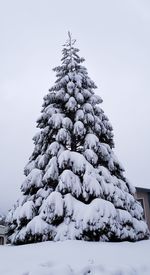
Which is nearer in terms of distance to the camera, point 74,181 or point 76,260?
point 76,260

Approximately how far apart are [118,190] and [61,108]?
4.36 m

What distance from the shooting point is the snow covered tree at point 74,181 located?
24.7 feet

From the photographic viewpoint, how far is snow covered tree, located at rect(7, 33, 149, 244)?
297 inches

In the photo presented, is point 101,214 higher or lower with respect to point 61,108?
lower

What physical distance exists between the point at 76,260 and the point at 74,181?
3392 millimetres

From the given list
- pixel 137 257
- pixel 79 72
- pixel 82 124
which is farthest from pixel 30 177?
pixel 79 72

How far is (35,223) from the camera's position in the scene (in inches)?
301

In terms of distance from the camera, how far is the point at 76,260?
16.9 feet

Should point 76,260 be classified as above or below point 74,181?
below

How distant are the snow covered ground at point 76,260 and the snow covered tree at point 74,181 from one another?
43.9 inches

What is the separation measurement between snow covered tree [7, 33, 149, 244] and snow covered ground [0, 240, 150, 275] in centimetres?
111

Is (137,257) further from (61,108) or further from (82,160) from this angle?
(61,108)

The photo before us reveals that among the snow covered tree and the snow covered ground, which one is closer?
the snow covered ground

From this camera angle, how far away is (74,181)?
8.35 m
